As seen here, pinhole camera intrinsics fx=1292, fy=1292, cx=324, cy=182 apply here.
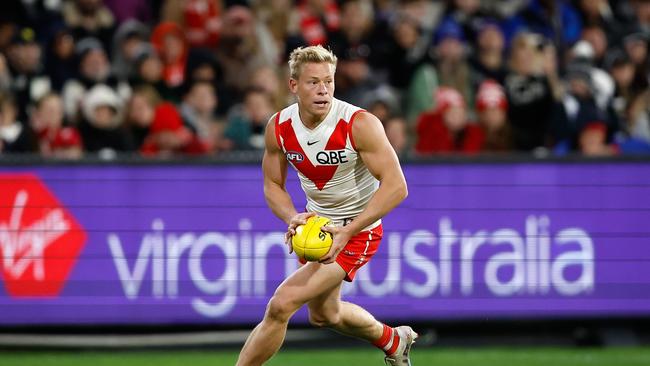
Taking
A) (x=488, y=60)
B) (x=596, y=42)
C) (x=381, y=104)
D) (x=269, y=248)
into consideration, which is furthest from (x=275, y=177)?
(x=596, y=42)

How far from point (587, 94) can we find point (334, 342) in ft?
13.0

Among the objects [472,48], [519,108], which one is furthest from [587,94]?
[472,48]

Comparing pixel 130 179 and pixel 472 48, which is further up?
pixel 472 48

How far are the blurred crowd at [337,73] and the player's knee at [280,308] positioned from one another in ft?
15.6

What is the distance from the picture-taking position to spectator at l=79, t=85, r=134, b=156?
510 inches

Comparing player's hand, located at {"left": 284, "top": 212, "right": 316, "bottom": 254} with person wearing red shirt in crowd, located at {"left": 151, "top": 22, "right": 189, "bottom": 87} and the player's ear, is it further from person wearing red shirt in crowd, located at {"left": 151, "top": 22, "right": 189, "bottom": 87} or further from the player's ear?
person wearing red shirt in crowd, located at {"left": 151, "top": 22, "right": 189, "bottom": 87}

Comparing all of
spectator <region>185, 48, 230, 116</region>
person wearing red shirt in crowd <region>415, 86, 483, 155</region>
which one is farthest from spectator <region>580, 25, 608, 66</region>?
spectator <region>185, 48, 230, 116</region>

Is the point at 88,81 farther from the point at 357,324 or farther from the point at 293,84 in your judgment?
the point at 357,324

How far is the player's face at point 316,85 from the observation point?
797 centimetres

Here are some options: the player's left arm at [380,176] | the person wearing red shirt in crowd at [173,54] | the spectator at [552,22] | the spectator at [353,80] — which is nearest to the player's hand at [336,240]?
the player's left arm at [380,176]

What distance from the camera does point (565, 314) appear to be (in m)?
11.7

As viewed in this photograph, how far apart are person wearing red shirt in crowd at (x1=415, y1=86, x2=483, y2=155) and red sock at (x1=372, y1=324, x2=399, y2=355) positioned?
4.53 metres

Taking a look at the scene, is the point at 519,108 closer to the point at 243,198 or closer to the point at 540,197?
the point at 540,197

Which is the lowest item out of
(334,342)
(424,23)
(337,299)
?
(334,342)
